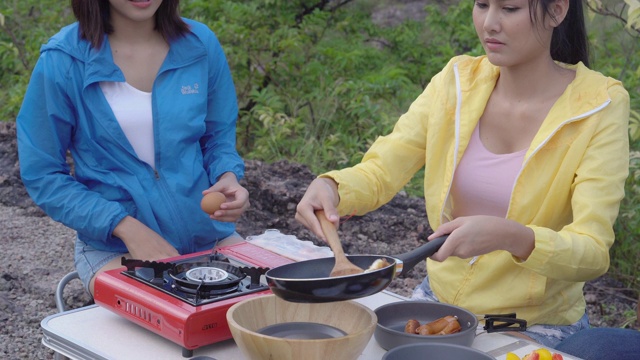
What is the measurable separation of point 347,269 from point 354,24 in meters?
4.71

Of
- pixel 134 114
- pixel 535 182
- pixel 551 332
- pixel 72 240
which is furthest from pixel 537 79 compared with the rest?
pixel 72 240

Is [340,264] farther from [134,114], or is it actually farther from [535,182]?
[134,114]

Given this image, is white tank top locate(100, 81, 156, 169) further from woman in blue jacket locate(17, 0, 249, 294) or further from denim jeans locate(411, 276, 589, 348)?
denim jeans locate(411, 276, 589, 348)

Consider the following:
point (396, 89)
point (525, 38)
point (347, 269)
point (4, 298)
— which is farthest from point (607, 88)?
→ point (396, 89)

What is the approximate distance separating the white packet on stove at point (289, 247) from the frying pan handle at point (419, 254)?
1.51 ft

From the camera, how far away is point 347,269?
1.71 meters

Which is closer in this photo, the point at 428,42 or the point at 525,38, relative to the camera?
the point at 525,38

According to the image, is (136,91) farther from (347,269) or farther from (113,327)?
(347,269)

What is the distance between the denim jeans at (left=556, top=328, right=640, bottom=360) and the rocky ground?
4.84ft

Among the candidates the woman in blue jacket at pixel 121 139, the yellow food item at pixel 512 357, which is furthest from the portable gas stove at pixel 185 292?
the yellow food item at pixel 512 357

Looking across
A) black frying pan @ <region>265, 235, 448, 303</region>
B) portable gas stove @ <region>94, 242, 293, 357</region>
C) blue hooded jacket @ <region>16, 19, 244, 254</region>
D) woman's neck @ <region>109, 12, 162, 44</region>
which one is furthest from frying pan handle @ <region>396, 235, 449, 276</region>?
woman's neck @ <region>109, 12, 162, 44</region>

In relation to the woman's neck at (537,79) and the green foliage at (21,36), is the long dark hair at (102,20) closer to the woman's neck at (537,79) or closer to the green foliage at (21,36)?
the woman's neck at (537,79)

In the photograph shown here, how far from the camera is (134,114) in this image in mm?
2545

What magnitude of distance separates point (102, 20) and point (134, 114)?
0.98 ft
